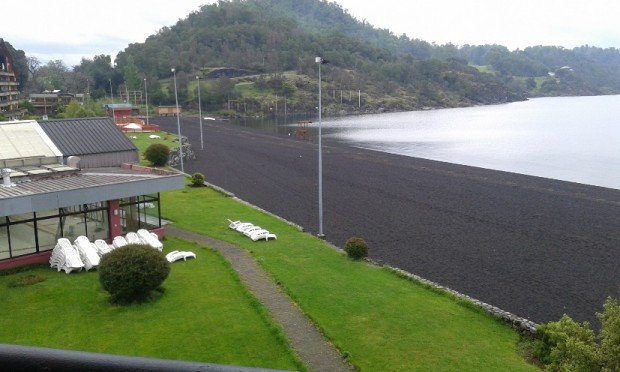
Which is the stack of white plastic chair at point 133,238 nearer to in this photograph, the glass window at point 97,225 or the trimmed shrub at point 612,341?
the glass window at point 97,225

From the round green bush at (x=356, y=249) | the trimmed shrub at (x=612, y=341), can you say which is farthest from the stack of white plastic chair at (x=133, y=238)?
the trimmed shrub at (x=612, y=341)

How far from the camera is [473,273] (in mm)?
24125

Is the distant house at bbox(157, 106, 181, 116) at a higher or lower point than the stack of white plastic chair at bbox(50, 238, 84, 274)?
higher

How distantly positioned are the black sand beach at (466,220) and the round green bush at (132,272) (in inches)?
457

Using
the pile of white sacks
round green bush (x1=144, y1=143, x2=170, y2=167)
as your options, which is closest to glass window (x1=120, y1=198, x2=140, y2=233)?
the pile of white sacks

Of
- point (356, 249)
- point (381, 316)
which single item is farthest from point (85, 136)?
point (381, 316)

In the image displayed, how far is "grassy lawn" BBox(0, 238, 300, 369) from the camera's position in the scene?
1486cm

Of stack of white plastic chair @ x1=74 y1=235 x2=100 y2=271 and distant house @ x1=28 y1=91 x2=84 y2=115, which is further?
distant house @ x1=28 y1=91 x2=84 y2=115

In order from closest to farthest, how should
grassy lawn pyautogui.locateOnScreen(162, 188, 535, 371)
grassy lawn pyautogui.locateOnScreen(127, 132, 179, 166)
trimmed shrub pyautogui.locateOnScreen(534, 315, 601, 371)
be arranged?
trimmed shrub pyautogui.locateOnScreen(534, 315, 601, 371), grassy lawn pyautogui.locateOnScreen(162, 188, 535, 371), grassy lawn pyautogui.locateOnScreen(127, 132, 179, 166)

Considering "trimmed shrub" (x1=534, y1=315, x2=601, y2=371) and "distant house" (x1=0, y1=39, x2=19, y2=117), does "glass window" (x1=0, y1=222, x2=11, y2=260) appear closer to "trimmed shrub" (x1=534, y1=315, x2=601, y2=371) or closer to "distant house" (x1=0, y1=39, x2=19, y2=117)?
"trimmed shrub" (x1=534, y1=315, x2=601, y2=371)

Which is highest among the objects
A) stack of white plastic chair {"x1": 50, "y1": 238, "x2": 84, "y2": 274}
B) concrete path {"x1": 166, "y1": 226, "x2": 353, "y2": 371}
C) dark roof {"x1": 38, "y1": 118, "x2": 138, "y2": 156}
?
dark roof {"x1": 38, "y1": 118, "x2": 138, "y2": 156}

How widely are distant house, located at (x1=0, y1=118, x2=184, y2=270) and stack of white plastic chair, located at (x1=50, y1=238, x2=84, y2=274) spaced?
40.4 inches

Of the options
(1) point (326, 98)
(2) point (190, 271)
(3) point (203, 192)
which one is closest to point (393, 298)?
(2) point (190, 271)

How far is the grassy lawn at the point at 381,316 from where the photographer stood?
1498 cm
